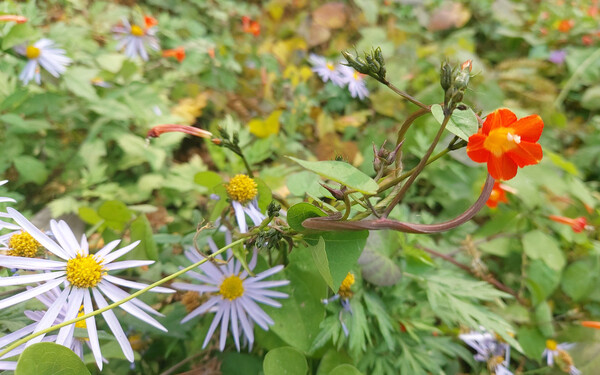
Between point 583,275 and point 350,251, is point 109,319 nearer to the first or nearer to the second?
point 350,251

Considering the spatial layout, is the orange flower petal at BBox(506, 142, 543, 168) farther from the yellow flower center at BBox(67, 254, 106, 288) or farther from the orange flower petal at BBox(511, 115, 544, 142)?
the yellow flower center at BBox(67, 254, 106, 288)

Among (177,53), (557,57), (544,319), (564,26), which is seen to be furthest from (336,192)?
(564,26)

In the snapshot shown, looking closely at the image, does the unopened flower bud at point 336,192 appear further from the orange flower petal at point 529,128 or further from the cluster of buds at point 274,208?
the orange flower petal at point 529,128

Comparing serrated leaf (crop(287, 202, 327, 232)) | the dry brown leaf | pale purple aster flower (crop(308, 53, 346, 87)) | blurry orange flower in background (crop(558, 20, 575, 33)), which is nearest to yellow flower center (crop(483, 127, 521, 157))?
serrated leaf (crop(287, 202, 327, 232))

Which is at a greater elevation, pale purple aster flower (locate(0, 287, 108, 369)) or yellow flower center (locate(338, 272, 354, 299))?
yellow flower center (locate(338, 272, 354, 299))

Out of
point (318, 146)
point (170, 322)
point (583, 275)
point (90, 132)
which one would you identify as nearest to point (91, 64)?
point (90, 132)

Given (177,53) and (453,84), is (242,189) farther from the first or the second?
(177,53)
